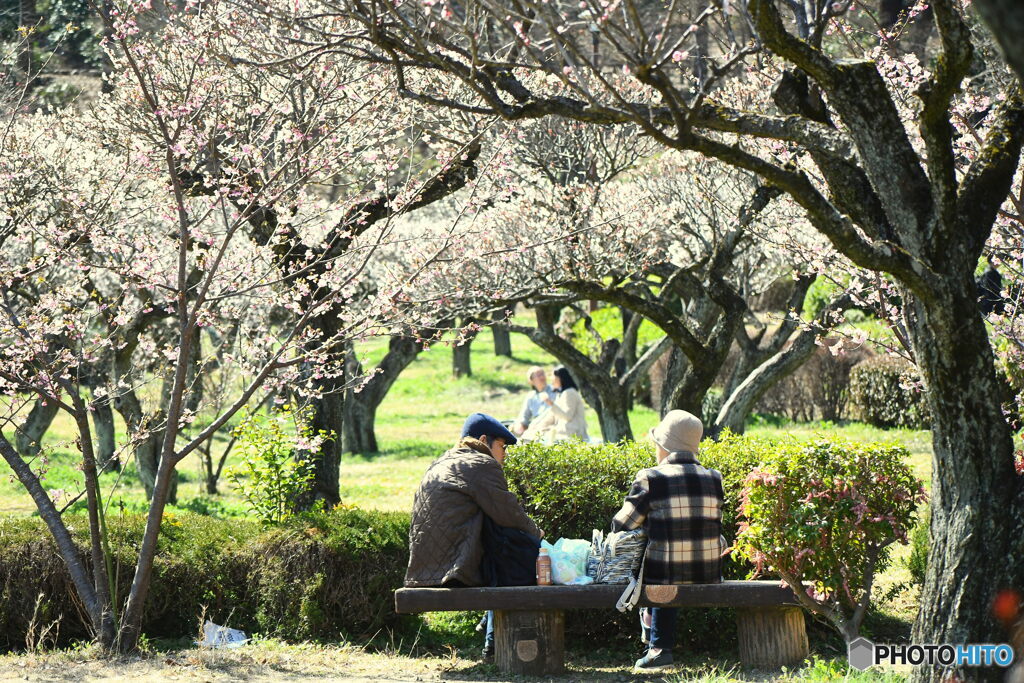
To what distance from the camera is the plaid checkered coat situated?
5.55m

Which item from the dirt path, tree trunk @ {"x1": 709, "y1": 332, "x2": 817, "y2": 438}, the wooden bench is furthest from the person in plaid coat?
tree trunk @ {"x1": 709, "y1": 332, "x2": 817, "y2": 438}

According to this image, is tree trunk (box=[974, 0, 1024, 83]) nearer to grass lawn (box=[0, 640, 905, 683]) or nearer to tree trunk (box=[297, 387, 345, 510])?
grass lawn (box=[0, 640, 905, 683])

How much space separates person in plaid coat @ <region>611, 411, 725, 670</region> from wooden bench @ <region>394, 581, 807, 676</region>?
12 cm

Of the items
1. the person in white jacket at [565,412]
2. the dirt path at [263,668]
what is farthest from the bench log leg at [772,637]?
the person in white jacket at [565,412]

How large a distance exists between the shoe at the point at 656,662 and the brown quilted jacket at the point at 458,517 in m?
0.90

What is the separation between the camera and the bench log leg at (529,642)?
5.75 metres

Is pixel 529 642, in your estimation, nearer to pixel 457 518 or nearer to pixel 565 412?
pixel 457 518

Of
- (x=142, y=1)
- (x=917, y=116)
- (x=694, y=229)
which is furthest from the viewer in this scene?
(x=694, y=229)

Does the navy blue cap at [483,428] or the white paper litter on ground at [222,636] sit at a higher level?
the navy blue cap at [483,428]

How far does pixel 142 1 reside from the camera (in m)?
7.29

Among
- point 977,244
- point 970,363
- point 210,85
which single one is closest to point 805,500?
point 970,363

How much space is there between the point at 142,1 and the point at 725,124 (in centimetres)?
460

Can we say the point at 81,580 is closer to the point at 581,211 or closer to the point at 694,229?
the point at 581,211

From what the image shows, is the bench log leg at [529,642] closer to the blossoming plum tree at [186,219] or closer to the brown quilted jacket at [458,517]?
the brown quilted jacket at [458,517]
